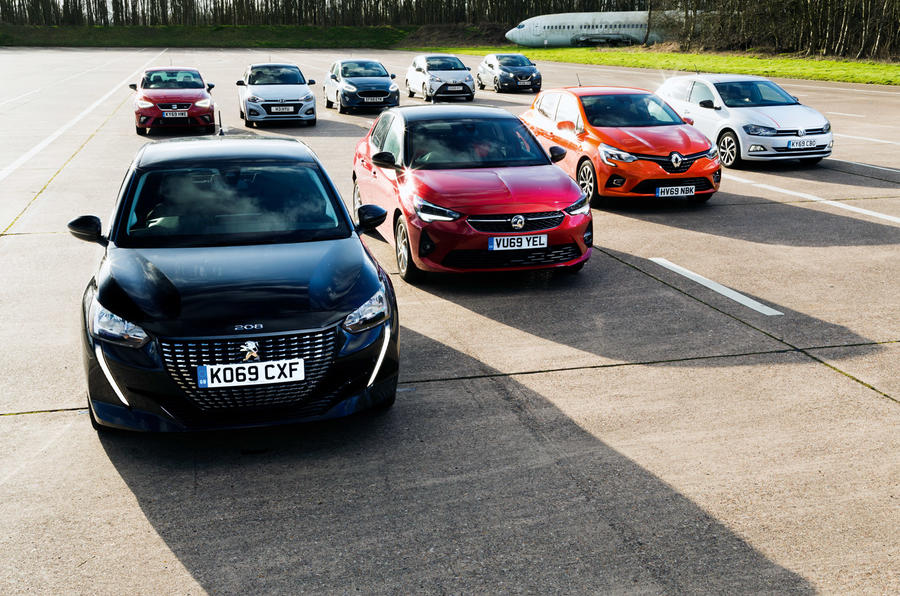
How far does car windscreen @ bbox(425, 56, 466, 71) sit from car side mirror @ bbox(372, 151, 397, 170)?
932 inches

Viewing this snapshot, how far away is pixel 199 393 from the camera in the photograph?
462cm

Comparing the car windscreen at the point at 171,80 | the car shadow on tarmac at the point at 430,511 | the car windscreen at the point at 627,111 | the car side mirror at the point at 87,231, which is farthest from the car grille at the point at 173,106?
the car shadow on tarmac at the point at 430,511

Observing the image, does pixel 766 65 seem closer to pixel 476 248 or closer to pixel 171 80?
pixel 171 80

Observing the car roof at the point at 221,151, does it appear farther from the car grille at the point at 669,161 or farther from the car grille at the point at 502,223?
the car grille at the point at 669,161

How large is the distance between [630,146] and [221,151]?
709 cm

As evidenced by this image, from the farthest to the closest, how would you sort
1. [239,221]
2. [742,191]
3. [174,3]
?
1. [174,3]
2. [742,191]
3. [239,221]

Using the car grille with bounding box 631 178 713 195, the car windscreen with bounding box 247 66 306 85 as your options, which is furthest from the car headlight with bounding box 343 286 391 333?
the car windscreen with bounding box 247 66 306 85

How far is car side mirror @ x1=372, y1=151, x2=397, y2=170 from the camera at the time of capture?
30.3 ft

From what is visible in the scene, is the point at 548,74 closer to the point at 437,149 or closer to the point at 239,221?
the point at 437,149

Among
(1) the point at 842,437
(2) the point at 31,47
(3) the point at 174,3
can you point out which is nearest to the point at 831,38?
(1) the point at 842,437

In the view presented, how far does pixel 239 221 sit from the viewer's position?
5.84 meters

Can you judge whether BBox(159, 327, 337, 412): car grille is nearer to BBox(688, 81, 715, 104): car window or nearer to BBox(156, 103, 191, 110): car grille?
BBox(688, 81, 715, 104): car window

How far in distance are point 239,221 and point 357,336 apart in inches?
58.3

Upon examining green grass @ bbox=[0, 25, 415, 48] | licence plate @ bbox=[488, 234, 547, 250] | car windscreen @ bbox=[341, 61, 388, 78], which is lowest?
licence plate @ bbox=[488, 234, 547, 250]
